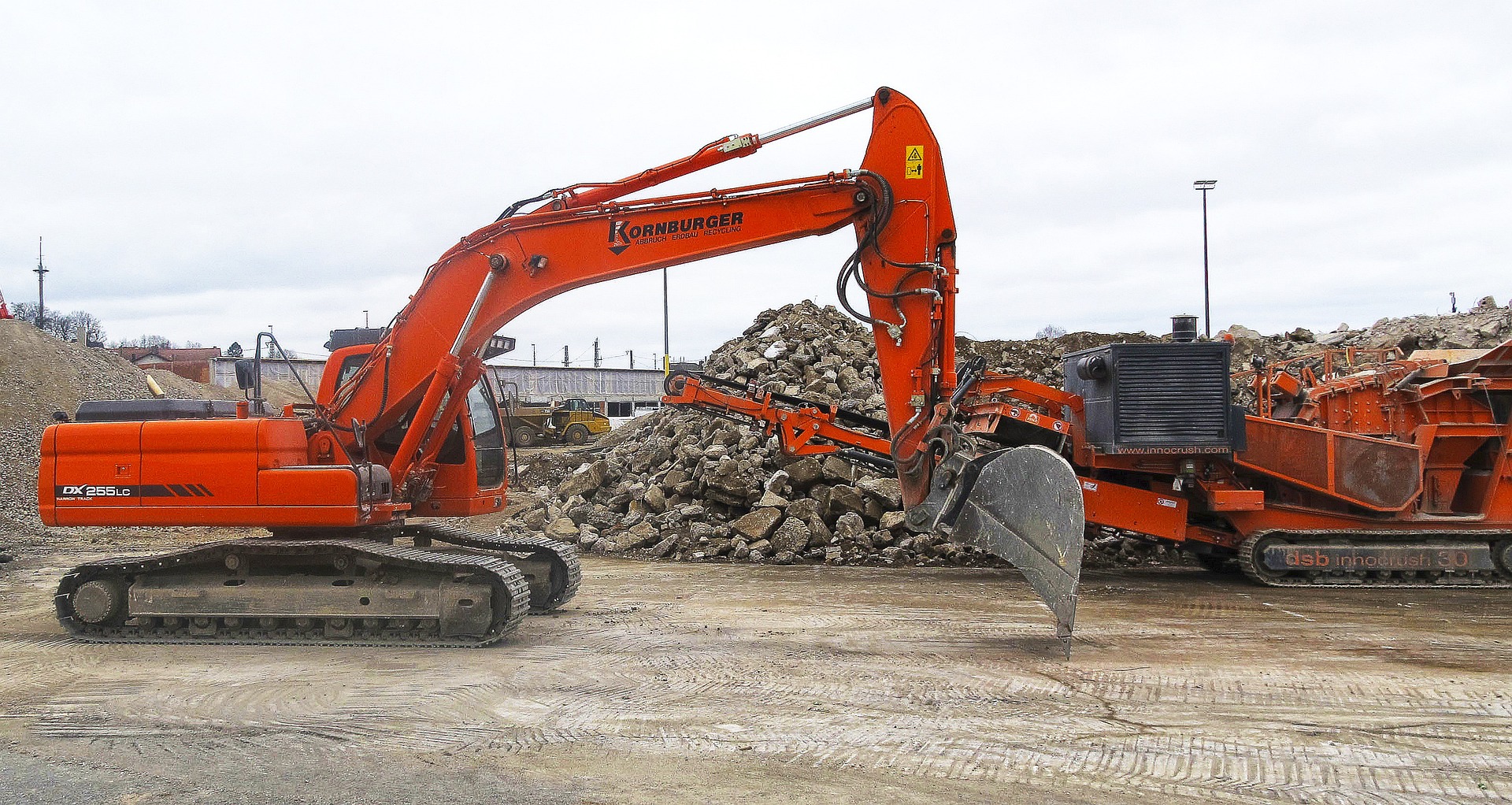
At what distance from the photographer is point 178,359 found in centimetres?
5859

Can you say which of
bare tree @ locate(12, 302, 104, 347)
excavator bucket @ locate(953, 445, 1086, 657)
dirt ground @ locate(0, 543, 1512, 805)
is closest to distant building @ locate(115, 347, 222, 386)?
bare tree @ locate(12, 302, 104, 347)

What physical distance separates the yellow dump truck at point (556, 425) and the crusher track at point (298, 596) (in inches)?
905

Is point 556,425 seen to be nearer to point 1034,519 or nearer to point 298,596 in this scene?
point 298,596

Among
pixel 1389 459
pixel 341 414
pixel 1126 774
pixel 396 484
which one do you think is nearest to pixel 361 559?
pixel 396 484

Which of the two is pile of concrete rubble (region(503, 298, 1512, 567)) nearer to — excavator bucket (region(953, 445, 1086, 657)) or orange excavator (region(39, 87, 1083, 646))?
orange excavator (region(39, 87, 1083, 646))

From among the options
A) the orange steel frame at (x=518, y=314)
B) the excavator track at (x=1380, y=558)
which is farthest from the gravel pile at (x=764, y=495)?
the orange steel frame at (x=518, y=314)

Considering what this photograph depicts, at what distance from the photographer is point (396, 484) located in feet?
27.5

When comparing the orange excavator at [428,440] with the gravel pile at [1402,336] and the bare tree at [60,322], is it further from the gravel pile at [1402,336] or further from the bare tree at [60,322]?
the bare tree at [60,322]

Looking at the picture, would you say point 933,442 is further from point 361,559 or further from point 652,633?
point 361,559

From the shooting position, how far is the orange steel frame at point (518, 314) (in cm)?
786

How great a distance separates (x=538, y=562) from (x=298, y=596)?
1.91 meters

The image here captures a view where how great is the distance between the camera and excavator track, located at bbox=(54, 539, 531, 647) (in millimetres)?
7688

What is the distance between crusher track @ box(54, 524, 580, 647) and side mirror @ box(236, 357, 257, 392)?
111 cm

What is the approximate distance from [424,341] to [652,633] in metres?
2.78
